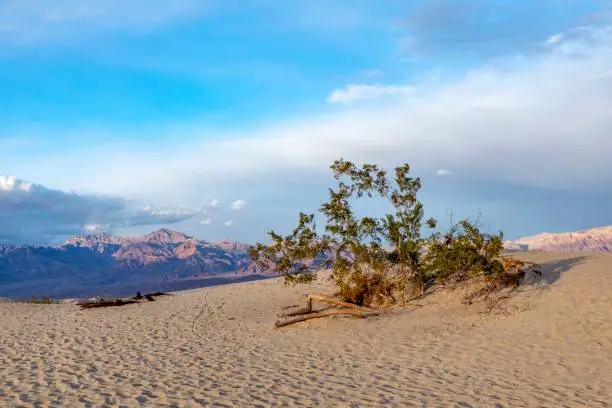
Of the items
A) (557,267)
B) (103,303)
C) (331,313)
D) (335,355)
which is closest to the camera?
(335,355)

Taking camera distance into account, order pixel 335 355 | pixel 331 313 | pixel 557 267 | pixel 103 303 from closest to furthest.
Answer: pixel 335 355, pixel 331 313, pixel 557 267, pixel 103 303

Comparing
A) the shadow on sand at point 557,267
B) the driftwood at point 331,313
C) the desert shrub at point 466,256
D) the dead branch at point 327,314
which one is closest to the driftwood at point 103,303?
the driftwood at point 331,313

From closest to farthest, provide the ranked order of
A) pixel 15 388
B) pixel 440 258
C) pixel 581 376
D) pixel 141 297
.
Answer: pixel 15 388 < pixel 581 376 < pixel 440 258 < pixel 141 297

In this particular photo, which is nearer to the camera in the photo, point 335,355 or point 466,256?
point 335,355

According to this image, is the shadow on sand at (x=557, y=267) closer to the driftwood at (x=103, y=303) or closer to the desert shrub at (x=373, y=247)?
the desert shrub at (x=373, y=247)

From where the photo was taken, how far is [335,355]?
18.6 m

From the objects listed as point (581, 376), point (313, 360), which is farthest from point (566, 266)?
point (313, 360)

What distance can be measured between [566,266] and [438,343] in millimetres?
12454

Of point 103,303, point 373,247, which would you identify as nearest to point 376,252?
point 373,247

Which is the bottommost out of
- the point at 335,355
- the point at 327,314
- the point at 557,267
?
the point at 335,355

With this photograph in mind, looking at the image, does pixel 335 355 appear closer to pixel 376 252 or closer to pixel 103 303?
pixel 376 252

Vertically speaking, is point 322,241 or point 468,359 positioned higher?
point 322,241

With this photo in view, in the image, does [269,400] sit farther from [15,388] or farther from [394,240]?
[394,240]

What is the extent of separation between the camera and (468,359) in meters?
17.7
